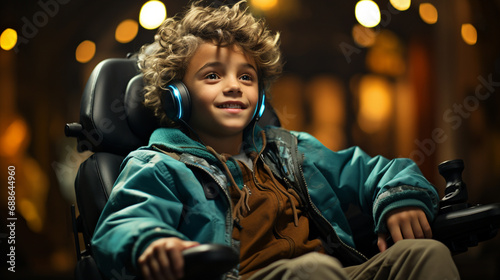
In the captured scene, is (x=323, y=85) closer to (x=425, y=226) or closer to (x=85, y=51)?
(x=85, y=51)

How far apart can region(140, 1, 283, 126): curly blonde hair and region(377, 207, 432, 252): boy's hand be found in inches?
16.8

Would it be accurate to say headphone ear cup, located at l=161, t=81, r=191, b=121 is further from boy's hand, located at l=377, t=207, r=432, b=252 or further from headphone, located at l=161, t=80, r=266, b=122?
boy's hand, located at l=377, t=207, r=432, b=252

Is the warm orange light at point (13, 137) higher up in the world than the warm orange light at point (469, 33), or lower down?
lower down

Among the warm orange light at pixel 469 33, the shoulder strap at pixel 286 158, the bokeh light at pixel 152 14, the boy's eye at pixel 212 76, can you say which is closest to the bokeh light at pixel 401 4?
the warm orange light at pixel 469 33

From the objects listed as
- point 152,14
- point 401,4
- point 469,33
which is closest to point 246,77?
point 152,14

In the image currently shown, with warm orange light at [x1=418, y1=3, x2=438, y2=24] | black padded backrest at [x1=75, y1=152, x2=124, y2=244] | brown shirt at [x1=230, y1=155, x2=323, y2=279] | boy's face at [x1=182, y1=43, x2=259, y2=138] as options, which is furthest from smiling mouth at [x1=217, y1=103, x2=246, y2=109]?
warm orange light at [x1=418, y1=3, x2=438, y2=24]

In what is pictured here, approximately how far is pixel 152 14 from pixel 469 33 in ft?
4.29

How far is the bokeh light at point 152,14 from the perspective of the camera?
1.88 metres

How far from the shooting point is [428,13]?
2.29m

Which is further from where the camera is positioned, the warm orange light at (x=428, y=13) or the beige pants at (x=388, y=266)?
the warm orange light at (x=428, y=13)

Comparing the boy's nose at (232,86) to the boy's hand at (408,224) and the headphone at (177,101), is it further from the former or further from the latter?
the boy's hand at (408,224)

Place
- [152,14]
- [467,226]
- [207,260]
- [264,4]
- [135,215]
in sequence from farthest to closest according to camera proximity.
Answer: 1. [264,4]
2. [152,14]
3. [467,226]
4. [135,215]
5. [207,260]

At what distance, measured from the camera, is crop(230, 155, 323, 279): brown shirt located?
101cm

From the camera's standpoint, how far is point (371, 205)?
1.16 meters
